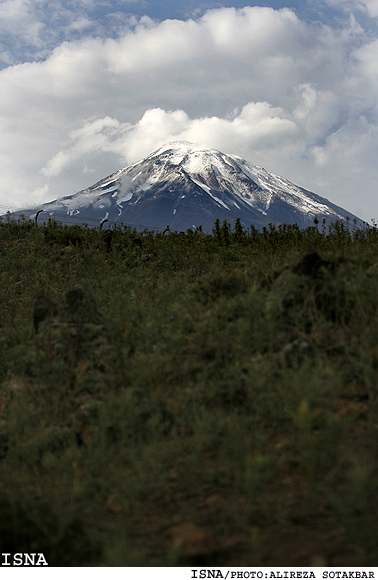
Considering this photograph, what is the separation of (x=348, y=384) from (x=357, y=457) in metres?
0.92

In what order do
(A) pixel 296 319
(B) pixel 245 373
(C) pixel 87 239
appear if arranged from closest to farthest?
1. (B) pixel 245 373
2. (A) pixel 296 319
3. (C) pixel 87 239

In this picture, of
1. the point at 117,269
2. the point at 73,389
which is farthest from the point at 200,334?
the point at 117,269

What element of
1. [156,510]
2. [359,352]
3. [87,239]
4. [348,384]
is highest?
[87,239]

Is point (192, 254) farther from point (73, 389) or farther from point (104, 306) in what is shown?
point (73, 389)

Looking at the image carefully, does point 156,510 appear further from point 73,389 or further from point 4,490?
point 73,389

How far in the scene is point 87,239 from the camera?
35.5 ft

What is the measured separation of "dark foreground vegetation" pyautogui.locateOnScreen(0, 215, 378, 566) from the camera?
221 cm

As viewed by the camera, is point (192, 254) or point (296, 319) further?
point (192, 254)

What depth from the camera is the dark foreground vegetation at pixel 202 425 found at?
2.21 metres

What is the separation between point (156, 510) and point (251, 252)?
6767 mm

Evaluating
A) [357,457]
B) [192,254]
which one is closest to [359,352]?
[357,457]

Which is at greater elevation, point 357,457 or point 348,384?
point 348,384

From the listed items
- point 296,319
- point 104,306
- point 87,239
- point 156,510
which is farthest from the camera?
point 87,239

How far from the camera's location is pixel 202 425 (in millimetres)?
2906
